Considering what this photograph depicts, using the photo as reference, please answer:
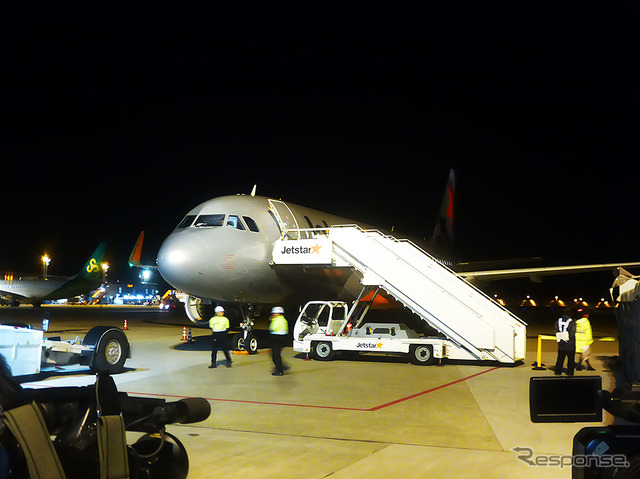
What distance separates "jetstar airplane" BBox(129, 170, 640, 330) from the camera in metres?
15.3

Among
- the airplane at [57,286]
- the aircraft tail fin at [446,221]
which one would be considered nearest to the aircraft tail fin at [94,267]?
the airplane at [57,286]

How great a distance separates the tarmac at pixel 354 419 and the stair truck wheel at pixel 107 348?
0.99ft

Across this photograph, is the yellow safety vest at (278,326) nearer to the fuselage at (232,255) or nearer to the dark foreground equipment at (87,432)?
the fuselage at (232,255)

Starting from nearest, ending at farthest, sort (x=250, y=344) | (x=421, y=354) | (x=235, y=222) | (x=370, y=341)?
(x=421, y=354), (x=370, y=341), (x=235, y=222), (x=250, y=344)

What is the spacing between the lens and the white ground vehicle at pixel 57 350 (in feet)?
31.8

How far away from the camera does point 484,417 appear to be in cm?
840

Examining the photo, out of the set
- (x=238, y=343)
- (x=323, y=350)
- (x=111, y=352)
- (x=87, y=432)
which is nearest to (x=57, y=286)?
(x=238, y=343)

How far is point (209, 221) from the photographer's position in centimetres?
1619

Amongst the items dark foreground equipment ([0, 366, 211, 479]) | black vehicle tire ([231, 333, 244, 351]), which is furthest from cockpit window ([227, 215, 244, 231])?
dark foreground equipment ([0, 366, 211, 479])

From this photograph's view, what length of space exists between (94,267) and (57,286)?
411 centimetres

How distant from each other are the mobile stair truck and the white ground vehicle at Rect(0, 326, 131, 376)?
5001mm

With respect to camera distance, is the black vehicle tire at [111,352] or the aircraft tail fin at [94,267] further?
the aircraft tail fin at [94,267]

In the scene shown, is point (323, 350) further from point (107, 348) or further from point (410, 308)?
point (107, 348)

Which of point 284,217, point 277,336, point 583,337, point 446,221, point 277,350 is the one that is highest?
point 446,221
